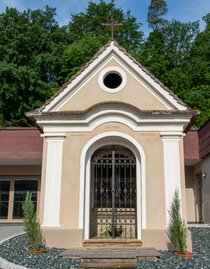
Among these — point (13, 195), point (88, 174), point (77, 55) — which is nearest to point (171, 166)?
point (88, 174)

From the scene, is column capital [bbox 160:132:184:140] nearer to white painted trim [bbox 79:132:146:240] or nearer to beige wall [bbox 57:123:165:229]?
beige wall [bbox 57:123:165:229]

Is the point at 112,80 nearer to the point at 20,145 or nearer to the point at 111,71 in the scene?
the point at 111,71

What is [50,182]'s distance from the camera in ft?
33.4

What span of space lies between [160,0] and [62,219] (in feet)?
125

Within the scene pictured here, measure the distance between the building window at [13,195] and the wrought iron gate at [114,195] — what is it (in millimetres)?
8237

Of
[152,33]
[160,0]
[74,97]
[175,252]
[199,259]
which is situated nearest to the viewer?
[199,259]

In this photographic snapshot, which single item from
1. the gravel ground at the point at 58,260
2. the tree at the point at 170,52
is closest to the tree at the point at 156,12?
the tree at the point at 170,52

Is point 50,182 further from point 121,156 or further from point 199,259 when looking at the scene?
point 199,259

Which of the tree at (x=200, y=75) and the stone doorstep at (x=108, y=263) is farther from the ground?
the tree at (x=200, y=75)

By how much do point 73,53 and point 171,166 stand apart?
69.6ft

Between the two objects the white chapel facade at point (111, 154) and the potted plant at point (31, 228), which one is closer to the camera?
the potted plant at point (31, 228)

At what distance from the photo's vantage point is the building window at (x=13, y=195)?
1862cm

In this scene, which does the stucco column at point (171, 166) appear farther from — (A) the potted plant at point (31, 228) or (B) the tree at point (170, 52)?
(B) the tree at point (170, 52)

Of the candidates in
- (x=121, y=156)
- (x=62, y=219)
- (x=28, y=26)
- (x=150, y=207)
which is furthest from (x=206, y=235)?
(x=28, y=26)
